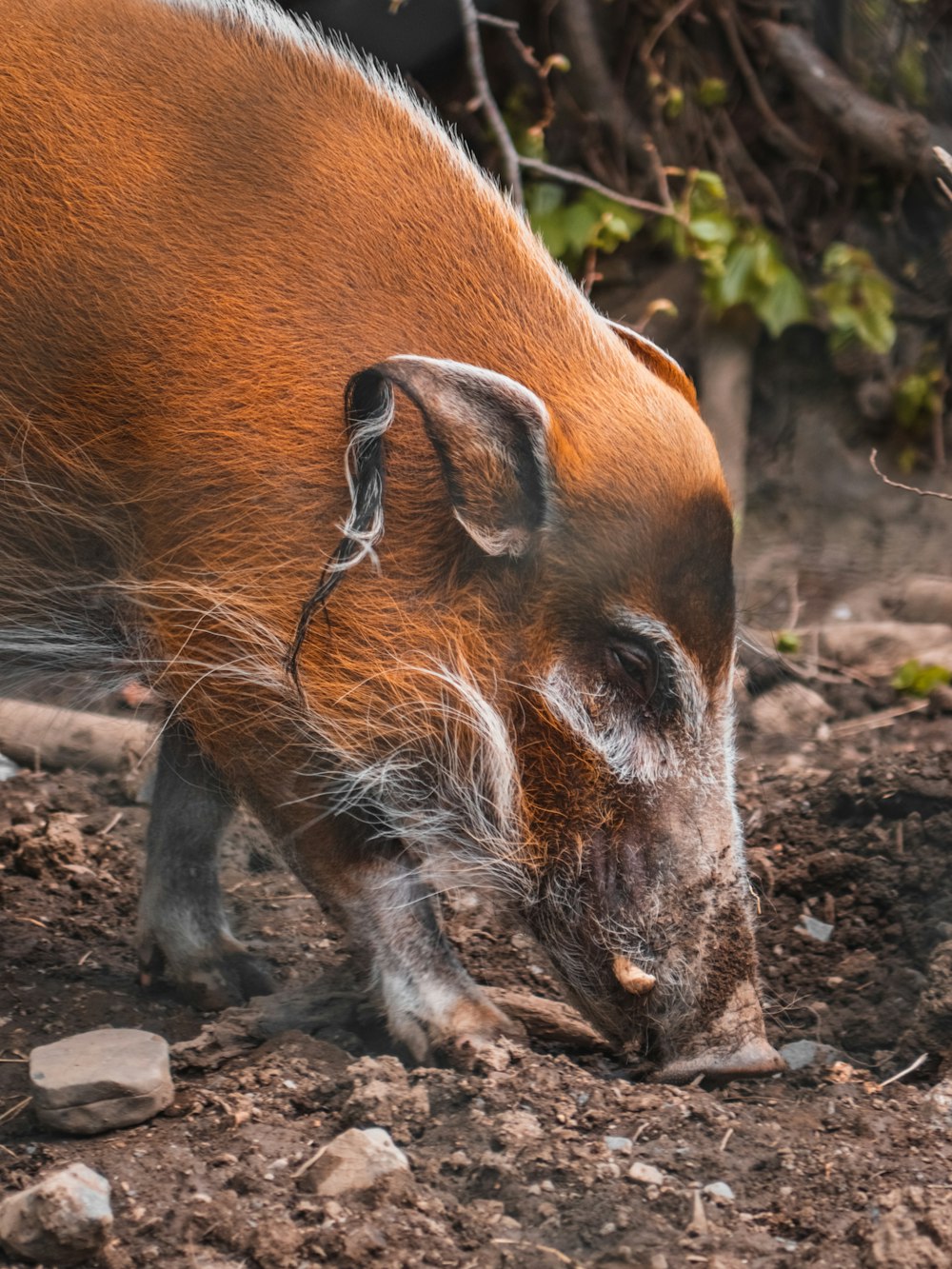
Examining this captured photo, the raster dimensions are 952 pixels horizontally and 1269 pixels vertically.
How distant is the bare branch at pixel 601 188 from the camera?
13.6 ft

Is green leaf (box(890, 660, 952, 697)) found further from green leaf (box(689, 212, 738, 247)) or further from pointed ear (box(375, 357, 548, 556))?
pointed ear (box(375, 357, 548, 556))

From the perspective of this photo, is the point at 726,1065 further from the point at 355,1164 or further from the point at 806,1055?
the point at 355,1164

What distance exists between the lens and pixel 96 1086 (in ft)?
6.75

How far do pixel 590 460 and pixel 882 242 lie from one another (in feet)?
10.9

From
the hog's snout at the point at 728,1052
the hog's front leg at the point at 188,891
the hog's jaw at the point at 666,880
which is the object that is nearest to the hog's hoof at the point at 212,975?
the hog's front leg at the point at 188,891

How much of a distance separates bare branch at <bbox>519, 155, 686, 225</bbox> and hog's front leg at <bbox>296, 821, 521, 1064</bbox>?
2302mm

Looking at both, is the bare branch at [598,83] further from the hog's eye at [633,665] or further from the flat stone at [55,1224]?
the flat stone at [55,1224]

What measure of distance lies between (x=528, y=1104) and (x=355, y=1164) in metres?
0.33

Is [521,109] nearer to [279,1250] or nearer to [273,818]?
[273,818]

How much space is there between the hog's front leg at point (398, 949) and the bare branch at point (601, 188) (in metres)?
2.30

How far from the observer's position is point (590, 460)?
2.29m

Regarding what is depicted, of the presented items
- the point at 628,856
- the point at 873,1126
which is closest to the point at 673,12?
the point at 628,856

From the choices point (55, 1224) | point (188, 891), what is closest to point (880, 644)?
point (188, 891)

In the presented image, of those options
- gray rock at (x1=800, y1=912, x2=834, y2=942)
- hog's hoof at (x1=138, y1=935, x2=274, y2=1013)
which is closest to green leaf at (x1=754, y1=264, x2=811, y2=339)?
gray rock at (x1=800, y1=912, x2=834, y2=942)
